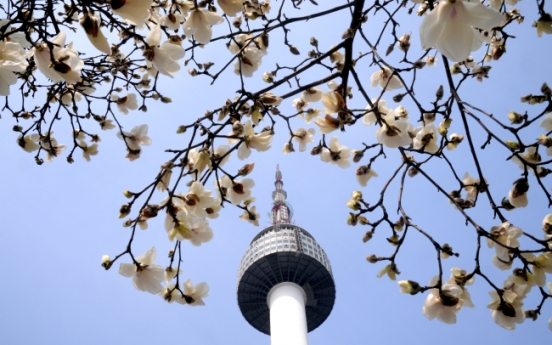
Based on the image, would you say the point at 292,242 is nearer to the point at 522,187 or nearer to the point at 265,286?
the point at 265,286

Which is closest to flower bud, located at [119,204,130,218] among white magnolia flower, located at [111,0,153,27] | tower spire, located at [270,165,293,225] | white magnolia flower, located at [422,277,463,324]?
white magnolia flower, located at [111,0,153,27]

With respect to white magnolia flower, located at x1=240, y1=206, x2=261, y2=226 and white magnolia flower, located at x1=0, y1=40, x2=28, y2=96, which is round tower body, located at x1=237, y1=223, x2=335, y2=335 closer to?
white magnolia flower, located at x1=240, y1=206, x2=261, y2=226

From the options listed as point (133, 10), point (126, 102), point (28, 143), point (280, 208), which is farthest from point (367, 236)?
point (280, 208)

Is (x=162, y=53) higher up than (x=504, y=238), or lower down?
higher up

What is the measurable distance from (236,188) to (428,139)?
3.57 ft

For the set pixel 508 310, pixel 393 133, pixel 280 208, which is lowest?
pixel 508 310

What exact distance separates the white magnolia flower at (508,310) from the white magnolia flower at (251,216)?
123cm

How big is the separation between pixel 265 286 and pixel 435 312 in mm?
28770

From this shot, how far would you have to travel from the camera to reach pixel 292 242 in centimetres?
2883

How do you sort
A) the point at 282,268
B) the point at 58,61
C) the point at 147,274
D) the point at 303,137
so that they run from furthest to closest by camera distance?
the point at 282,268 → the point at 303,137 → the point at 147,274 → the point at 58,61

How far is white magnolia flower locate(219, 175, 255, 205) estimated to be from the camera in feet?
6.93

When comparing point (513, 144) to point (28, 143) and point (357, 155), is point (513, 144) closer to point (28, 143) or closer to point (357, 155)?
point (357, 155)

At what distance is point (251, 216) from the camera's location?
242cm

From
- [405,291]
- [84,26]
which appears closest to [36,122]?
[84,26]
